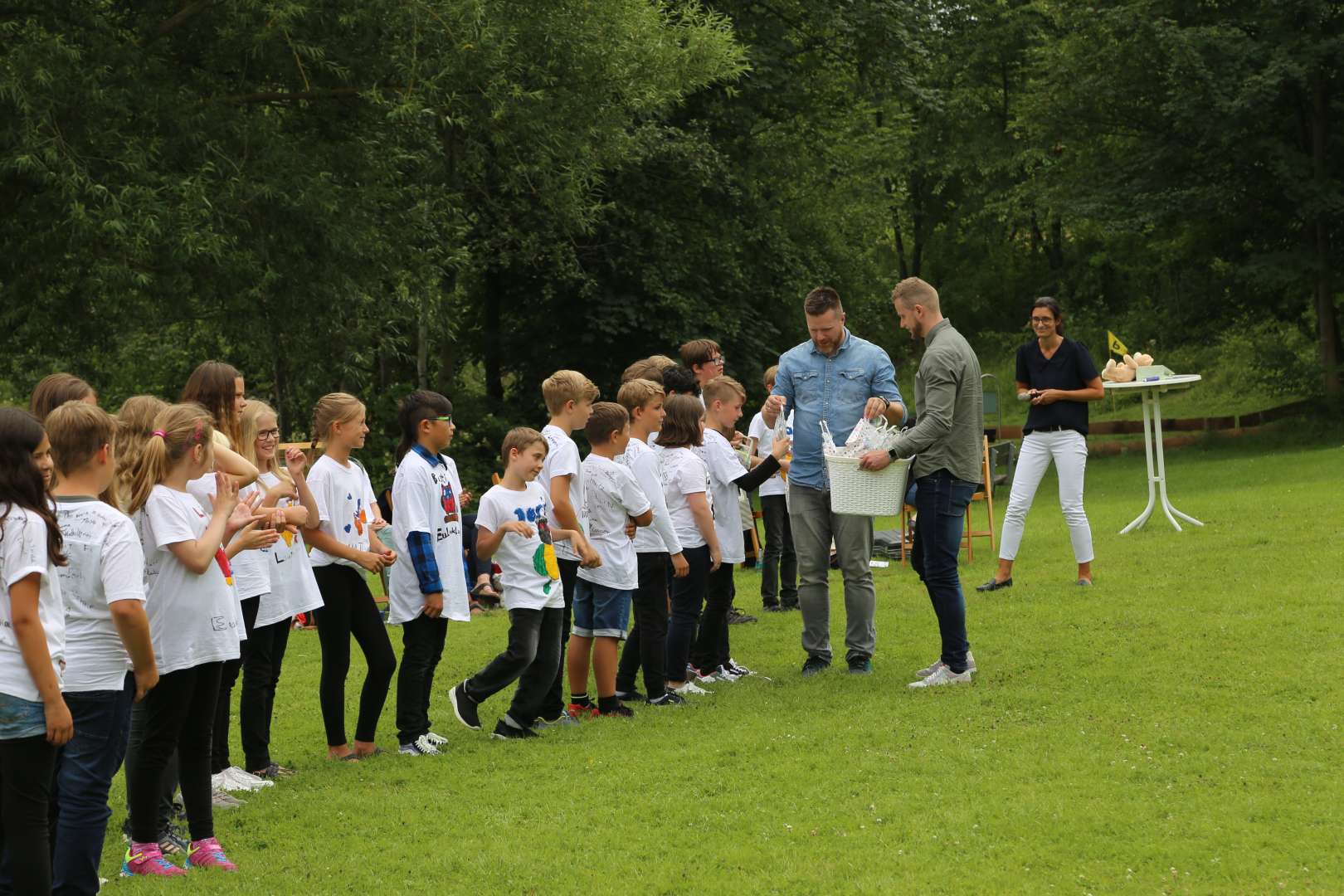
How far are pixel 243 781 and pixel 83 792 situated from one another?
215cm

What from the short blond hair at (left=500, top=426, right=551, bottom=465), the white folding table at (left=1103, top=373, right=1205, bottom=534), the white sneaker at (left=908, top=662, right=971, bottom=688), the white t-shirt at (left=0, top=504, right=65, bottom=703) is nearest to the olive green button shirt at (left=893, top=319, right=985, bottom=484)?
the white sneaker at (left=908, top=662, right=971, bottom=688)

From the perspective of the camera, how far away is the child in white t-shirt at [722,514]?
877cm

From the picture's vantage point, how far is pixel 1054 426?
36.7ft

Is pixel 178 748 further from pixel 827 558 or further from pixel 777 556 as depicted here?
pixel 777 556

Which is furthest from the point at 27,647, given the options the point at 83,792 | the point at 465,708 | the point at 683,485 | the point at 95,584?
the point at 683,485

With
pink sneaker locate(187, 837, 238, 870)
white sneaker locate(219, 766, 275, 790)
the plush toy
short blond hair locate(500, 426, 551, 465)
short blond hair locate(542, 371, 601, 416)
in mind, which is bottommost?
white sneaker locate(219, 766, 275, 790)

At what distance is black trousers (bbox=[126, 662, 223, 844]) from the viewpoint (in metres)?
5.24

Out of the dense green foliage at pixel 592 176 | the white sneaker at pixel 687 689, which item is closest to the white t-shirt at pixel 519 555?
the white sneaker at pixel 687 689

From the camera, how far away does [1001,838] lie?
5.16m

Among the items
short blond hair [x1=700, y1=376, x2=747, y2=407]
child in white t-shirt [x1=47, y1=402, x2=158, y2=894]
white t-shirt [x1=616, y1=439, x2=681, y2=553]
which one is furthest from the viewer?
short blond hair [x1=700, y1=376, x2=747, y2=407]

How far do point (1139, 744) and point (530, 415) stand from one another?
19.3 meters

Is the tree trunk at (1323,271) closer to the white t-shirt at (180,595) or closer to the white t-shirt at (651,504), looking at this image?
the white t-shirt at (651,504)

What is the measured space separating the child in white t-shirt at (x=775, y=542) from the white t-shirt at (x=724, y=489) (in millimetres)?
2482

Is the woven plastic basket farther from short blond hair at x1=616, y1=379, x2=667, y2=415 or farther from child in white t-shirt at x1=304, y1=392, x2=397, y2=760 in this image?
child in white t-shirt at x1=304, y1=392, x2=397, y2=760
